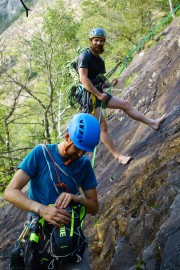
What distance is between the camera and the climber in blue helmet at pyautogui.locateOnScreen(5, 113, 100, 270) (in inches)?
113

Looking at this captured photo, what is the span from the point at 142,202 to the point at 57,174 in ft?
4.87

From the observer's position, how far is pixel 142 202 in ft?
13.6

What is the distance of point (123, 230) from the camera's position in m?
4.06

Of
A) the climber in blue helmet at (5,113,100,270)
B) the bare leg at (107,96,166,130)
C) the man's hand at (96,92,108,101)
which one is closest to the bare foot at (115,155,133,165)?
the bare leg at (107,96,166,130)

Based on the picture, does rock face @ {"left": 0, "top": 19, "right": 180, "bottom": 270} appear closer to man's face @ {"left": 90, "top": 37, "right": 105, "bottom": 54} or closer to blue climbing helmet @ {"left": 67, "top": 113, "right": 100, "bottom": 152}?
blue climbing helmet @ {"left": 67, "top": 113, "right": 100, "bottom": 152}

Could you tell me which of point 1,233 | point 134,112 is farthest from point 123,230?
point 1,233

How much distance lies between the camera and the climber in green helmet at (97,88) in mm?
6031

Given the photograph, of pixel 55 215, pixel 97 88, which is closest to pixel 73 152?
pixel 55 215

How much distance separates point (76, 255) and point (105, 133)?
379 centimetres

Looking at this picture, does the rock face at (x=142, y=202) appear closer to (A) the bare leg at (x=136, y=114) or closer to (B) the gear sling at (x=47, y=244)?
(A) the bare leg at (x=136, y=114)

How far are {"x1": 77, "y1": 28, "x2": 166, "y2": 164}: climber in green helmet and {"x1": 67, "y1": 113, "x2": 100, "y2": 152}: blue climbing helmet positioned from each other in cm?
313

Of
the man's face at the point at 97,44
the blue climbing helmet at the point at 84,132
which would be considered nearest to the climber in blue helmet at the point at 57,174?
the blue climbing helmet at the point at 84,132

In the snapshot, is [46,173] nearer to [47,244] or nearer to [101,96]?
[47,244]

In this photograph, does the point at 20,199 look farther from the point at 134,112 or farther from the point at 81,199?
the point at 134,112
